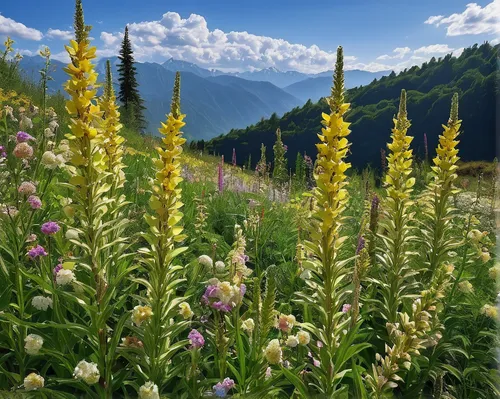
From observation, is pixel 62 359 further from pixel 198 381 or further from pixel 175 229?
pixel 175 229

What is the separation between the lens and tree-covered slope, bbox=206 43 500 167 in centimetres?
7225

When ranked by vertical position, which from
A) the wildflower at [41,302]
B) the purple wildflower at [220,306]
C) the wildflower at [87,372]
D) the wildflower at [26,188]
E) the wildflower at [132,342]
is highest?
the wildflower at [26,188]

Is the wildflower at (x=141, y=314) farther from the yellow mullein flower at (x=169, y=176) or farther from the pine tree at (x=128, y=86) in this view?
the pine tree at (x=128, y=86)

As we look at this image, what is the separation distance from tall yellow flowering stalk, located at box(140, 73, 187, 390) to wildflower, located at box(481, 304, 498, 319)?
8.23ft

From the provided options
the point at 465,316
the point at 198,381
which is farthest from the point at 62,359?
the point at 465,316

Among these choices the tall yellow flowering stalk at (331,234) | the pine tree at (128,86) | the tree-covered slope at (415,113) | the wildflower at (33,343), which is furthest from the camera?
the tree-covered slope at (415,113)

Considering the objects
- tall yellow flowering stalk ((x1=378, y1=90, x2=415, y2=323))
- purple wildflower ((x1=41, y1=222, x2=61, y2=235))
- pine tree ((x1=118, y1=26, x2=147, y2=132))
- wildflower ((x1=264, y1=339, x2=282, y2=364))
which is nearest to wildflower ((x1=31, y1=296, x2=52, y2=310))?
purple wildflower ((x1=41, y1=222, x2=61, y2=235))

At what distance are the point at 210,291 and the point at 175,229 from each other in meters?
0.55

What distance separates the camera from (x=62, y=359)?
8.00ft

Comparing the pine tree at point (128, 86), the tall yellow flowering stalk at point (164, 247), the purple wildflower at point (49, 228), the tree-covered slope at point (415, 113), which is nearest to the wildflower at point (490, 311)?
the tall yellow flowering stalk at point (164, 247)

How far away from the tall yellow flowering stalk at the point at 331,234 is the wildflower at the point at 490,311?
4.80ft

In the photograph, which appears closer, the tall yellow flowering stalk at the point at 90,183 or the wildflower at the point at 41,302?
the tall yellow flowering stalk at the point at 90,183

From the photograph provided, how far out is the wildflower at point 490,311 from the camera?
3.28 meters

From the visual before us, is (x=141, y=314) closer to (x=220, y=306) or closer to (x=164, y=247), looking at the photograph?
(x=164, y=247)
